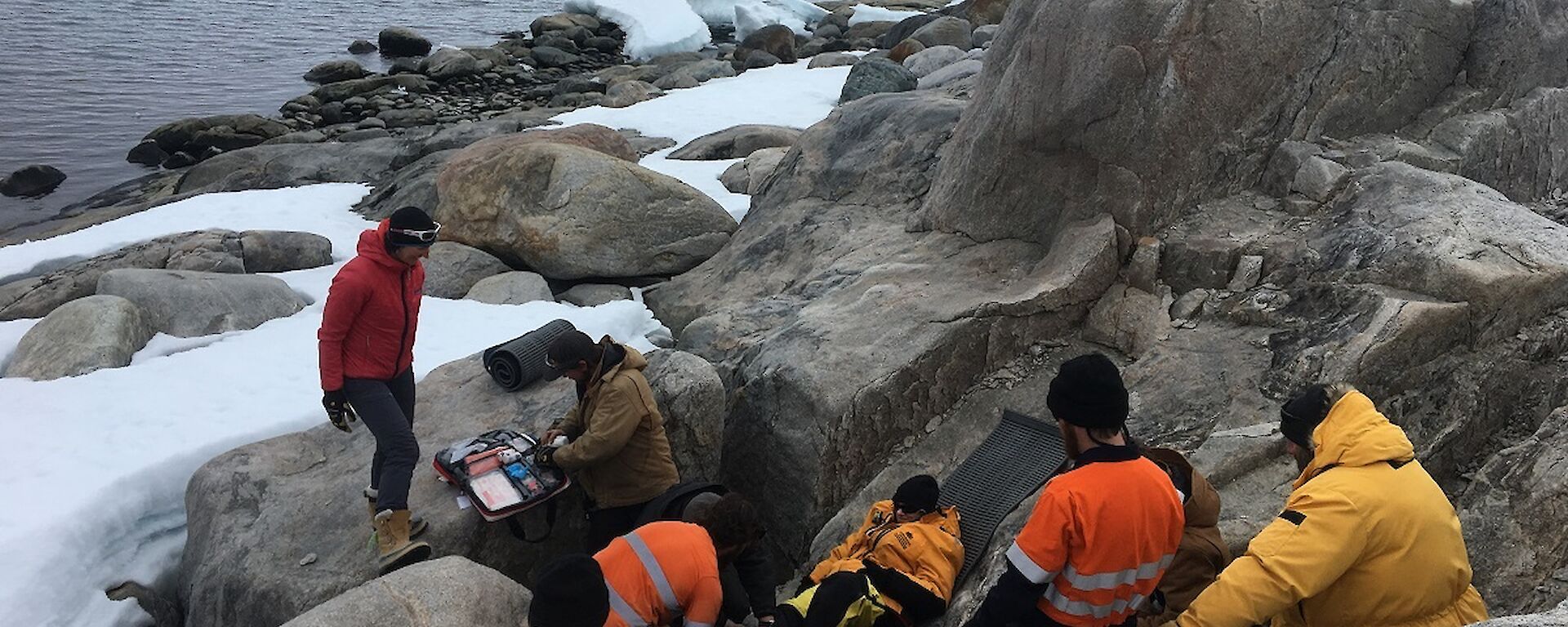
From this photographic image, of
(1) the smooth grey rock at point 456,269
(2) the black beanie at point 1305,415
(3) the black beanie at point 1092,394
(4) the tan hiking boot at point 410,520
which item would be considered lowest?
(1) the smooth grey rock at point 456,269

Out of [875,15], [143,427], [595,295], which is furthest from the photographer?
[875,15]

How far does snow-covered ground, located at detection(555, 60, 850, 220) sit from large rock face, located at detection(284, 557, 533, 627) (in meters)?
11.4

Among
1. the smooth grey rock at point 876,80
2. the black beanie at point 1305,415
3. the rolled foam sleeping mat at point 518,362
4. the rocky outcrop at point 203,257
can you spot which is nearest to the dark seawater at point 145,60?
the rocky outcrop at point 203,257

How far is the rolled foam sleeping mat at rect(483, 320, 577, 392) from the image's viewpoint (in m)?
7.54

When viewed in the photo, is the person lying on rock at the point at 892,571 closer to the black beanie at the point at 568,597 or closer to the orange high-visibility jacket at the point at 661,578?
the orange high-visibility jacket at the point at 661,578

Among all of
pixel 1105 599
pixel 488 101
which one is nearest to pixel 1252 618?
pixel 1105 599

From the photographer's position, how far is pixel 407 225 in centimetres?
567

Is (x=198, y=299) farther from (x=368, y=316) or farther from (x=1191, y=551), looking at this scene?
(x=1191, y=551)

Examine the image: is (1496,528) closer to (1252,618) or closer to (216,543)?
(1252,618)

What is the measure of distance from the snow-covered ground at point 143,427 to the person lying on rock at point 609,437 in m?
2.01

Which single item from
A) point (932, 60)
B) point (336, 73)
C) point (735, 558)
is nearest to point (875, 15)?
point (932, 60)

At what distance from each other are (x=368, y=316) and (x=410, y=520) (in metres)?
1.23

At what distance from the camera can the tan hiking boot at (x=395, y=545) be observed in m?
5.82

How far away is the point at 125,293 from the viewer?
1012 centimetres
